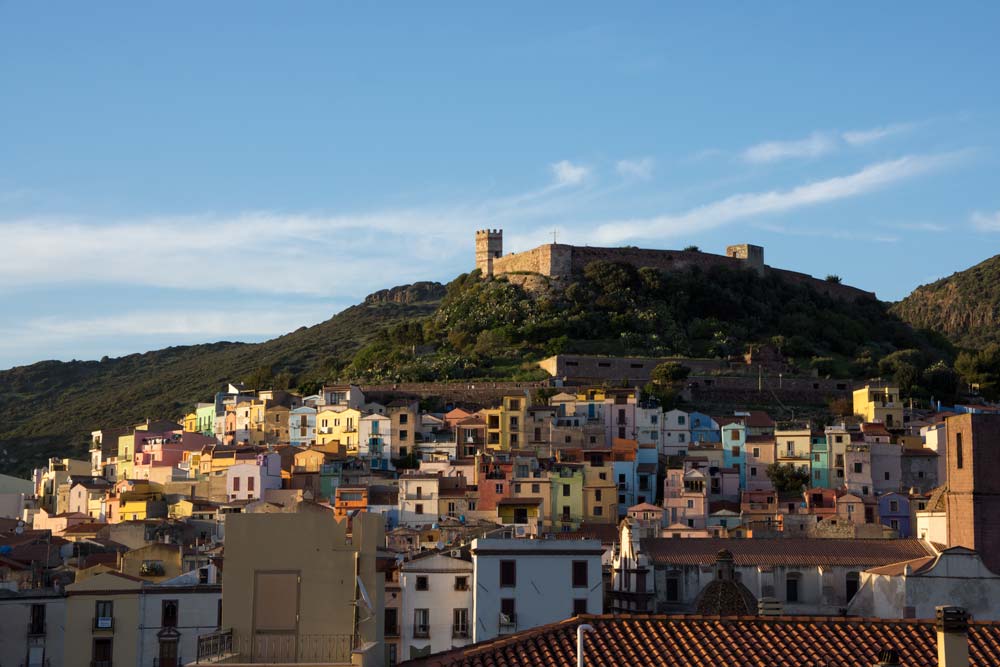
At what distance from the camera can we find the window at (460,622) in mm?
39281

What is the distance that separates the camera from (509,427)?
7219cm

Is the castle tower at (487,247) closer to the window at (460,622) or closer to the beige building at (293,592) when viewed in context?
the window at (460,622)

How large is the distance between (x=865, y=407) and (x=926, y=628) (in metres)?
58.6

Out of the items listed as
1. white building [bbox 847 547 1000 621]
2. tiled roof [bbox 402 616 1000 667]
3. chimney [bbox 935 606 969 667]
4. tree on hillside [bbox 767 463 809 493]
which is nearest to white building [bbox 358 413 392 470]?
tree on hillside [bbox 767 463 809 493]

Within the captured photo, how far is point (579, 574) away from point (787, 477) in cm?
3256

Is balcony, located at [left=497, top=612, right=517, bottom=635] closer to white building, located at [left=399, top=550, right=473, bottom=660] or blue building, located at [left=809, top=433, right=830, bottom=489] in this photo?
white building, located at [left=399, top=550, right=473, bottom=660]

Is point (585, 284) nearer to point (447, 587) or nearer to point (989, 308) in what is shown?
point (989, 308)

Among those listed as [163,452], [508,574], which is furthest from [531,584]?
[163,452]

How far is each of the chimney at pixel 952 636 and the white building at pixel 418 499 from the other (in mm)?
44017

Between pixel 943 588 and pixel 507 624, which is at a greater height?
pixel 943 588

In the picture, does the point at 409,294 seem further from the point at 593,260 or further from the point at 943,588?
the point at 943,588

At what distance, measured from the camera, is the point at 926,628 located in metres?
20.4

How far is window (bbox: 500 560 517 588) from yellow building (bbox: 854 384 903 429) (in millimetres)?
40157

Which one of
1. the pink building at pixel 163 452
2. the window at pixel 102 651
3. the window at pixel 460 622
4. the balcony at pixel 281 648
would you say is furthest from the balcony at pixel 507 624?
the pink building at pixel 163 452
